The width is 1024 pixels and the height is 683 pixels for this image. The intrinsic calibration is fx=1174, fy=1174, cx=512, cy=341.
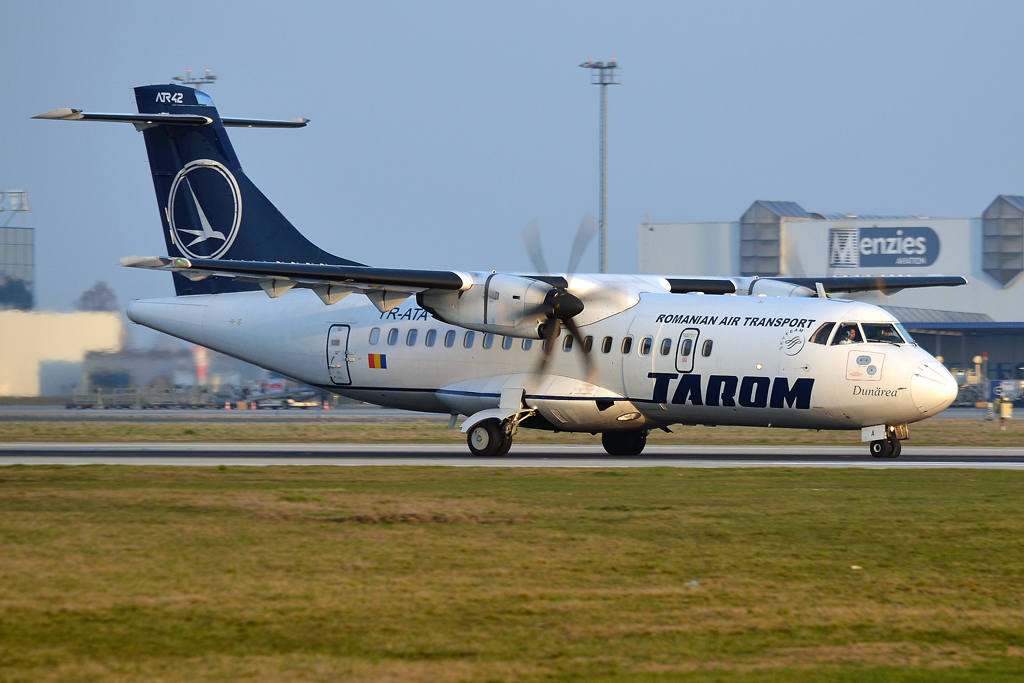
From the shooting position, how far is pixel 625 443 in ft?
86.6

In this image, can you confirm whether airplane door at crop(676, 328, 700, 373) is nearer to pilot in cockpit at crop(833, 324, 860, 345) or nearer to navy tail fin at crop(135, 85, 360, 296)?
pilot in cockpit at crop(833, 324, 860, 345)

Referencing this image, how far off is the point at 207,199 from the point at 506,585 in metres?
21.6

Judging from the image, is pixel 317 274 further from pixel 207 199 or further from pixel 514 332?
pixel 207 199

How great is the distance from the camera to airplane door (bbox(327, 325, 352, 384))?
28.0 m

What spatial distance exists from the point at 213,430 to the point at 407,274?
16719 millimetres

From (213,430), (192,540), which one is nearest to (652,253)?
(213,430)

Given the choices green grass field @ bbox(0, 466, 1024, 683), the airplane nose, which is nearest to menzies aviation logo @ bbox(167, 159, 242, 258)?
green grass field @ bbox(0, 466, 1024, 683)

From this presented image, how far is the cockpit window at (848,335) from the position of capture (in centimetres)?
2281

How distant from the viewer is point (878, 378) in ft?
73.3

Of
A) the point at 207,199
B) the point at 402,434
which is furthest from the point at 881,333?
the point at 402,434

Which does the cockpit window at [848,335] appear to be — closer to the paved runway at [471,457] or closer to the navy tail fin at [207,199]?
the paved runway at [471,457]

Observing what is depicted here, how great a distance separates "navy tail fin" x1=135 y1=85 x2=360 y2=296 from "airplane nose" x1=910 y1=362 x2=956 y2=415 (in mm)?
14476

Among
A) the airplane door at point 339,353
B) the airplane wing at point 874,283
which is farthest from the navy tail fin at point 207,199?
the airplane wing at point 874,283

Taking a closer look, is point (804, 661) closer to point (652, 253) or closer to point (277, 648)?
point (277, 648)
